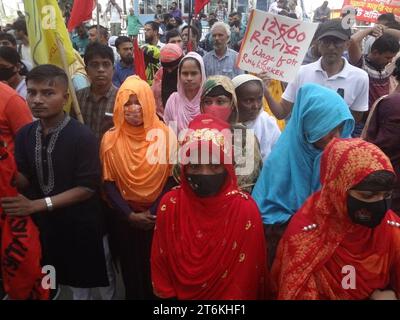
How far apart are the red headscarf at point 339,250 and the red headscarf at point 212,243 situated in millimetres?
220

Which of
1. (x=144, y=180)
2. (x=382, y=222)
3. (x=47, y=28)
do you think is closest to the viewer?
(x=382, y=222)

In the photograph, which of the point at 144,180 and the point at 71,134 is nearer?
the point at 71,134

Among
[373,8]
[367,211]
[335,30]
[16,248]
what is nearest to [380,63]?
[335,30]

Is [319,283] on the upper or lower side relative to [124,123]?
lower

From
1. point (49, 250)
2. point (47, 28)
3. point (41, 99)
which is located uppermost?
point (47, 28)

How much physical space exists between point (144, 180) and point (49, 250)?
26.6 inches

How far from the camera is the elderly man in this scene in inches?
227

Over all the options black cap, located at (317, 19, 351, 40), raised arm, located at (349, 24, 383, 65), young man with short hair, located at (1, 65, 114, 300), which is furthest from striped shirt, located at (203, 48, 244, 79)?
young man with short hair, located at (1, 65, 114, 300)

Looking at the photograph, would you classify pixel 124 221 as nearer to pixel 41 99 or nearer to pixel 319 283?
pixel 41 99

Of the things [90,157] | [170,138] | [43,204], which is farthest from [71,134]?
[170,138]

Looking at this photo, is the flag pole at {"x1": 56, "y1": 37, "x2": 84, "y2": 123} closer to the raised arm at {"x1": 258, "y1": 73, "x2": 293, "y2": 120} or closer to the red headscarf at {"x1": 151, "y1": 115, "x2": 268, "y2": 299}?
the red headscarf at {"x1": 151, "y1": 115, "x2": 268, "y2": 299}

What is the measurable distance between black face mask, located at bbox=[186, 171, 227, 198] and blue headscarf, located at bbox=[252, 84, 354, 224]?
44cm

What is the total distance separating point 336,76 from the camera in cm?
353

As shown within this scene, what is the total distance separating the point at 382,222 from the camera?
5.57ft
